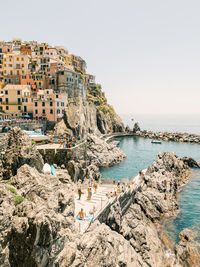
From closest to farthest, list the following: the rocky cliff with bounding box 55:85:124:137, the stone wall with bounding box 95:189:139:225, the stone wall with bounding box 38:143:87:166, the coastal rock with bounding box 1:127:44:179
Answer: the coastal rock with bounding box 1:127:44:179
the stone wall with bounding box 95:189:139:225
the stone wall with bounding box 38:143:87:166
the rocky cliff with bounding box 55:85:124:137

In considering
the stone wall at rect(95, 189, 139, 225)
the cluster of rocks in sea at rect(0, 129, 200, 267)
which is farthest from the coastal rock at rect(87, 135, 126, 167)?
the stone wall at rect(95, 189, 139, 225)

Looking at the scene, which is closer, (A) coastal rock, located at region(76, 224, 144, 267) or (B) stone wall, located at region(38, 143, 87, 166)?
(A) coastal rock, located at region(76, 224, 144, 267)

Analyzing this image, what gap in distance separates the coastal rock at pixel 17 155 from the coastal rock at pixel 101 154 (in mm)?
38466

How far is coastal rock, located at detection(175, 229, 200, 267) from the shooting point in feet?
74.5

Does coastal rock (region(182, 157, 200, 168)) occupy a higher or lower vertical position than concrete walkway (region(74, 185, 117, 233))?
lower

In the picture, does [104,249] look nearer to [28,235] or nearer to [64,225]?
[64,225]

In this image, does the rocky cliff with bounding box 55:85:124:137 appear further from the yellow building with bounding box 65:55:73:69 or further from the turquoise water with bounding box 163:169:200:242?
the turquoise water with bounding box 163:169:200:242

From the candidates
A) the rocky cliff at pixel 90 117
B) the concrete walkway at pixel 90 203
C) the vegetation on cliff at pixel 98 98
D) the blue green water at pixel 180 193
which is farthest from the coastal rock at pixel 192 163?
the vegetation on cliff at pixel 98 98

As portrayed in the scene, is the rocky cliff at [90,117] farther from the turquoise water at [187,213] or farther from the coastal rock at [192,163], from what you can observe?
the turquoise water at [187,213]

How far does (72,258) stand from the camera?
12.1 m

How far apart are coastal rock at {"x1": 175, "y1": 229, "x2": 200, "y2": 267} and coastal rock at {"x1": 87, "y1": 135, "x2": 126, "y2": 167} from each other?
35271 mm

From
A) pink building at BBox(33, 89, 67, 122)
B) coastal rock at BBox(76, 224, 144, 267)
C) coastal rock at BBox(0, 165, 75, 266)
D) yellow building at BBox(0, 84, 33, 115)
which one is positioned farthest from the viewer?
pink building at BBox(33, 89, 67, 122)

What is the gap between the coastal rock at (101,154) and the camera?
60.4 metres

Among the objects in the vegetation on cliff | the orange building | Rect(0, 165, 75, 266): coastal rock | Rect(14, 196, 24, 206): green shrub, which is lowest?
Rect(0, 165, 75, 266): coastal rock
